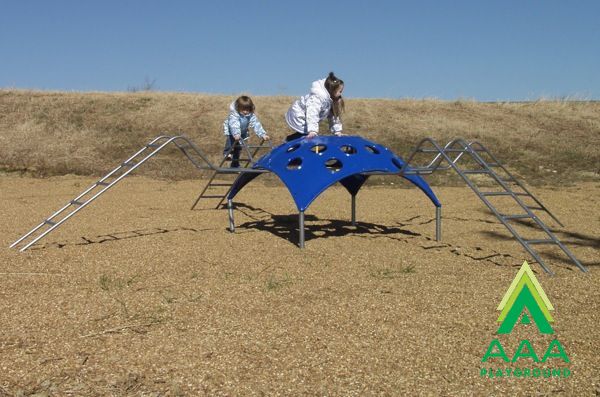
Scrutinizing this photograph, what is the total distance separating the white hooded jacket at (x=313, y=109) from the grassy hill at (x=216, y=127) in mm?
5683

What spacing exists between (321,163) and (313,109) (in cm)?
95

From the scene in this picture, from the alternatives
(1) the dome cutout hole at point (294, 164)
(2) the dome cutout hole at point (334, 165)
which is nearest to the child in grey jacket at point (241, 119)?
(1) the dome cutout hole at point (294, 164)

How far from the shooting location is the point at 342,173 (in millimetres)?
5473

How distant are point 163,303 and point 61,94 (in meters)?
16.3

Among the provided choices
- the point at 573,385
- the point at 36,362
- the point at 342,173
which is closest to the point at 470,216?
the point at 342,173

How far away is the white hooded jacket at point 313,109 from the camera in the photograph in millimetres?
6344

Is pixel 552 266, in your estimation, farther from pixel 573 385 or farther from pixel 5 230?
pixel 5 230

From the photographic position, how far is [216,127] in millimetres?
15500

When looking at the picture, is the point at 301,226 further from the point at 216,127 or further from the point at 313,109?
the point at 216,127

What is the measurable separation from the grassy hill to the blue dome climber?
610cm

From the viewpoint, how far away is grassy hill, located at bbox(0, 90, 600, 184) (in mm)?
13078

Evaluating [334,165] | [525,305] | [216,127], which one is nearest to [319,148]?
[334,165]

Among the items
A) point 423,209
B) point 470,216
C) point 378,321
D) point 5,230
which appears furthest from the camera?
point 423,209

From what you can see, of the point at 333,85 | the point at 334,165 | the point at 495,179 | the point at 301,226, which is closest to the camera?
the point at 495,179
